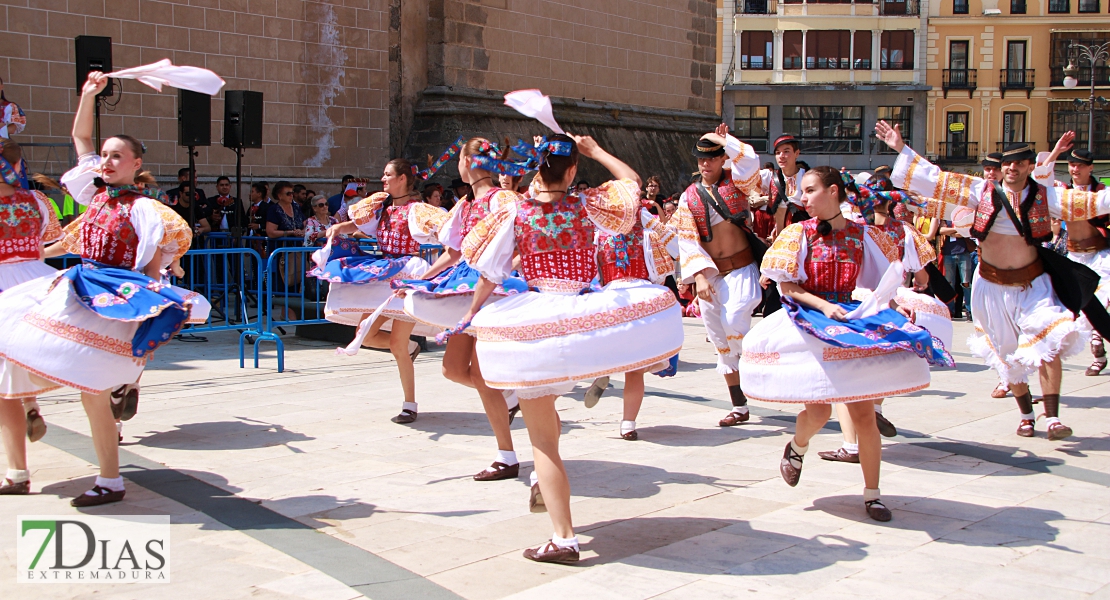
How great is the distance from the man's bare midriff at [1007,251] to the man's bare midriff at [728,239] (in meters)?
1.65

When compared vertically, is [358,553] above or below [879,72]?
below

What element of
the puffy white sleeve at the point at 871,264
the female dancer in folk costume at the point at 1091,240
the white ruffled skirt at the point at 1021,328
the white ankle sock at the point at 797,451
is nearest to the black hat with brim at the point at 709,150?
the white ruffled skirt at the point at 1021,328

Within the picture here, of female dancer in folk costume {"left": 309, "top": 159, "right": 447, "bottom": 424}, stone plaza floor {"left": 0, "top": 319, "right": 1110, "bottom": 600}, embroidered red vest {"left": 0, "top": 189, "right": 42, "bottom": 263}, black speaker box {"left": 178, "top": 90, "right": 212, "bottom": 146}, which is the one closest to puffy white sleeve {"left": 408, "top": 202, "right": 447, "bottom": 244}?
female dancer in folk costume {"left": 309, "top": 159, "right": 447, "bottom": 424}

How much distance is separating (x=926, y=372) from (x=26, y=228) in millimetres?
4819

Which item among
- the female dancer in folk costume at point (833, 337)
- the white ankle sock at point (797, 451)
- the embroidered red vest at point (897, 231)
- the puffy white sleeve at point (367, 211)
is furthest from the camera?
the puffy white sleeve at point (367, 211)

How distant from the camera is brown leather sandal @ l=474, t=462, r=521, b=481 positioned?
5988 millimetres

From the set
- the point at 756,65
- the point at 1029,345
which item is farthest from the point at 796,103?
the point at 1029,345

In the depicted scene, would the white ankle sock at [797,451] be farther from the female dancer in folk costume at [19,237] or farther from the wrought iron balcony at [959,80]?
the wrought iron balcony at [959,80]

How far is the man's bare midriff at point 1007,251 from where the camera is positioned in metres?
7.24

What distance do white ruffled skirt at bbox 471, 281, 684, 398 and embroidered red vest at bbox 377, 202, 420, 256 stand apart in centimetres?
346

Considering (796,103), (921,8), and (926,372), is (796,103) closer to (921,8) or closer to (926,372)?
(921,8)

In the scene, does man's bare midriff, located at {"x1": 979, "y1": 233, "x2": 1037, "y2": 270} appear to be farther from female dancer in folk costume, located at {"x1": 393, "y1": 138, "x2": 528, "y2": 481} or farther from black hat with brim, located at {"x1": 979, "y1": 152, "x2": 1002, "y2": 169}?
female dancer in folk costume, located at {"x1": 393, "y1": 138, "x2": 528, "y2": 481}

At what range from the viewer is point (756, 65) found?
50.3 m

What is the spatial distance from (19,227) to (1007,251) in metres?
6.15
